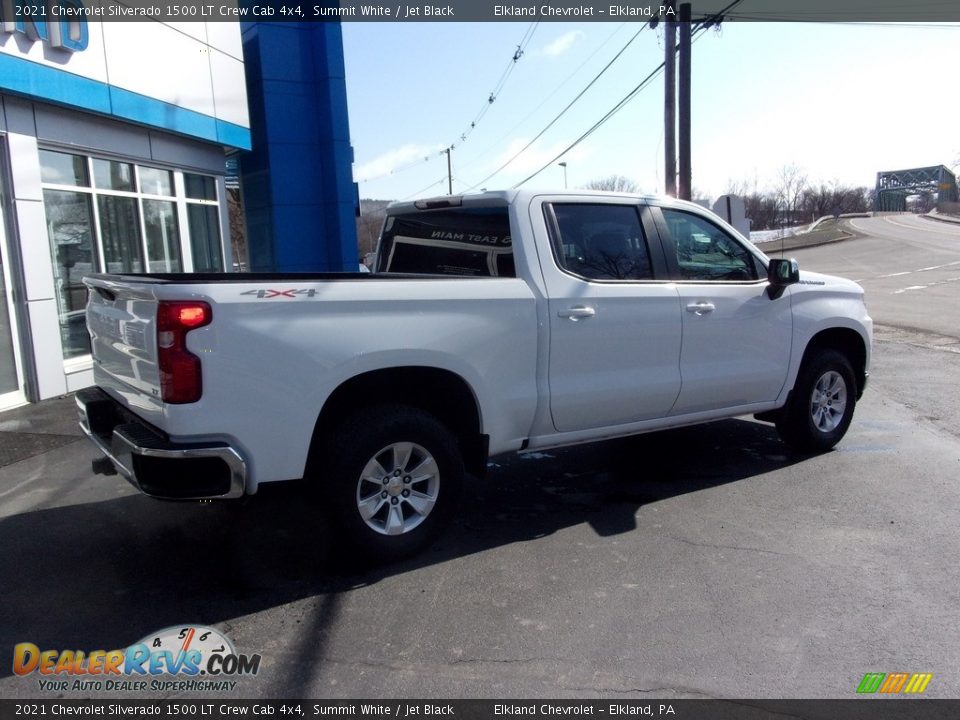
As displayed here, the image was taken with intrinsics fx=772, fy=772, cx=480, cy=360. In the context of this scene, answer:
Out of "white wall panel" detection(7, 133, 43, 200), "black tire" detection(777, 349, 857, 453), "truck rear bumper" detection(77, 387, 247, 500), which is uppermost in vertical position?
"white wall panel" detection(7, 133, 43, 200)

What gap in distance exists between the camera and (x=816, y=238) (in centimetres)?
5406

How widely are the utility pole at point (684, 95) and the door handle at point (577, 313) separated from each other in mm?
12960

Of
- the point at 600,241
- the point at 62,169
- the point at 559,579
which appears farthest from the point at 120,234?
the point at 559,579

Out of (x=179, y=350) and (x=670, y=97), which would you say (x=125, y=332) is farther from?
(x=670, y=97)

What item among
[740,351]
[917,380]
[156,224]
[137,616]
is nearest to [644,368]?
[740,351]

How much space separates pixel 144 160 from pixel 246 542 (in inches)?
330

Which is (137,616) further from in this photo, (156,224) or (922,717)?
(156,224)

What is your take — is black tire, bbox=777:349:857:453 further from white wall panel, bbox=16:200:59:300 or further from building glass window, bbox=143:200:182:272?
building glass window, bbox=143:200:182:272

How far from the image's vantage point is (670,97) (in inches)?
699

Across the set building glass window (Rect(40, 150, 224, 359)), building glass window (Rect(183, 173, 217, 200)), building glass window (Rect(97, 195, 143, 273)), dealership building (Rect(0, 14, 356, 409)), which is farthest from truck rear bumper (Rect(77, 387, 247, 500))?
building glass window (Rect(183, 173, 217, 200))

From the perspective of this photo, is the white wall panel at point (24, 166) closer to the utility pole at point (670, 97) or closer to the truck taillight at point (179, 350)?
the truck taillight at point (179, 350)

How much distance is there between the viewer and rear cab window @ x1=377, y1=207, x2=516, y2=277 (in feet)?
16.0

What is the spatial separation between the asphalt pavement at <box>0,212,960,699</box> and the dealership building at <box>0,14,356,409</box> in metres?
3.42

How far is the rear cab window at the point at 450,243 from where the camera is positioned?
16.0ft
